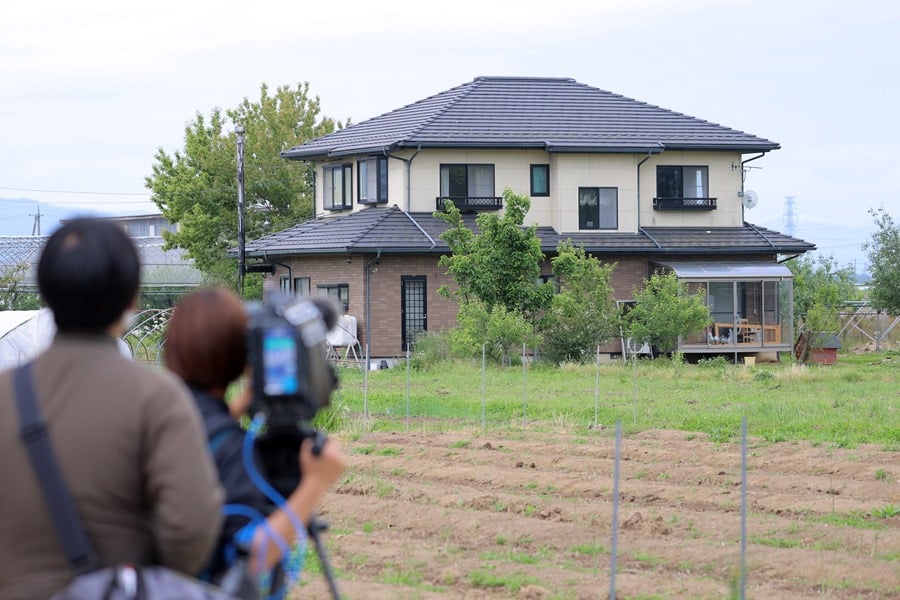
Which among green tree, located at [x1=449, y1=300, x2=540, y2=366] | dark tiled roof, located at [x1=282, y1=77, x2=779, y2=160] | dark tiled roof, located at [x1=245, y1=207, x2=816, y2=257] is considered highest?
dark tiled roof, located at [x1=282, y1=77, x2=779, y2=160]

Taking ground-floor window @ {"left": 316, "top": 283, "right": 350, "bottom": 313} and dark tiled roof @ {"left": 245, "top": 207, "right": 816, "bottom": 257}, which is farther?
ground-floor window @ {"left": 316, "top": 283, "right": 350, "bottom": 313}

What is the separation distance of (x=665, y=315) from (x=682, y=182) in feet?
22.0

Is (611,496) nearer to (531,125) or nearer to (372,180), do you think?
(372,180)

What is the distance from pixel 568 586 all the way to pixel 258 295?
3219 centimetres

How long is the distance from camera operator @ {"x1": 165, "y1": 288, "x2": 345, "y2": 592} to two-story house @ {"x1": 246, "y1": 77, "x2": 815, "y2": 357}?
26876 mm


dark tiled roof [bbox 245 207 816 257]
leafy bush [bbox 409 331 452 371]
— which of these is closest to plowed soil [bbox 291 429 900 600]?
leafy bush [bbox 409 331 452 371]

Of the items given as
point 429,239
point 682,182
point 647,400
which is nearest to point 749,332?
point 682,182

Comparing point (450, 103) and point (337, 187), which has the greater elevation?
point (450, 103)

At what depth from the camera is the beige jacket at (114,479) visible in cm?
299

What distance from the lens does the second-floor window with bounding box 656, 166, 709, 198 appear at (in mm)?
34344

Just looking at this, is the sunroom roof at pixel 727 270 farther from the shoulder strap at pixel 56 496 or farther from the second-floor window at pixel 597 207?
the shoulder strap at pixel 56 496

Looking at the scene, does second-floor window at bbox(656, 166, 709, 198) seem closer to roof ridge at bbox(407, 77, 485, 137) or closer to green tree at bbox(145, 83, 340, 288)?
roof ridge at bbox(407, 77, 485, 137)

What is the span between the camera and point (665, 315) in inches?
1142

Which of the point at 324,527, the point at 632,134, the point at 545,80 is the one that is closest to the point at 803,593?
the point at 324,527
